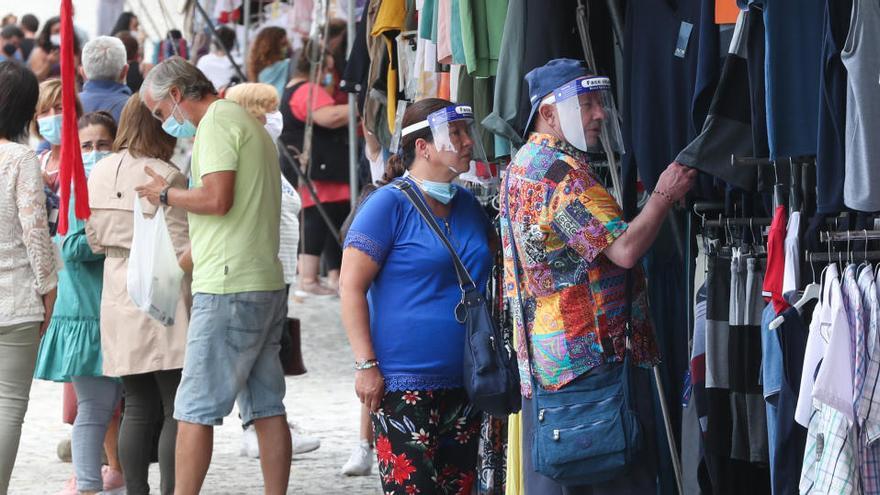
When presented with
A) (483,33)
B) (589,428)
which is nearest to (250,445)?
(483,33)

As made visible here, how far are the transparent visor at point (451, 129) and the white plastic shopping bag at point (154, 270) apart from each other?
1.68 metres

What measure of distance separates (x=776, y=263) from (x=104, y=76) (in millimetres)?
4646

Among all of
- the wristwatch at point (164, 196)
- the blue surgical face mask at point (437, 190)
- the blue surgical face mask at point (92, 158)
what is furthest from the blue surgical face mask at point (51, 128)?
the blue surgical face mask at point (437, 190)

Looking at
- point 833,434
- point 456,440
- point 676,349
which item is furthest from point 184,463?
point 833,434

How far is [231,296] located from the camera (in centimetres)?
596

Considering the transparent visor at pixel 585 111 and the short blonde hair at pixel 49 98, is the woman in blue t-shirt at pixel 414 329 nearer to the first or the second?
the transparent visor at pixel 585 111

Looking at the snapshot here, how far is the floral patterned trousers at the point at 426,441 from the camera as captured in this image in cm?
476

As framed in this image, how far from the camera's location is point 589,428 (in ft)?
14.5

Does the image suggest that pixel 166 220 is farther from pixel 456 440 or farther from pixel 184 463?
pixel 456 440

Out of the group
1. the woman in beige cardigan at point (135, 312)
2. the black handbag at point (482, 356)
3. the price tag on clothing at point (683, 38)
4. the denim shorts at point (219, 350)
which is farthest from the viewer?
the woman in beige cardigan at point (135, 312)

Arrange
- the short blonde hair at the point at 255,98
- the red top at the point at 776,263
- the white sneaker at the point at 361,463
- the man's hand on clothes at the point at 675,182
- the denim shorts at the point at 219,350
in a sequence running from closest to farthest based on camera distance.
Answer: the red top at the point at 776,263
the man's hand on clothes at the point at 675,182
the denim shorts at the point at 219,350
the short blonde hair at the point at 255,98
the white sneaker at the point at 361,463

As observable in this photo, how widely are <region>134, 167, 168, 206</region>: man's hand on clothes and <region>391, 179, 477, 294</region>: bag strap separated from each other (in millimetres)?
1522

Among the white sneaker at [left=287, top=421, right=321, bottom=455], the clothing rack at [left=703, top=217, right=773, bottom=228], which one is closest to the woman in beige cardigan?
the white sneaker at [left=287, top=421, right=321, bottom=455]

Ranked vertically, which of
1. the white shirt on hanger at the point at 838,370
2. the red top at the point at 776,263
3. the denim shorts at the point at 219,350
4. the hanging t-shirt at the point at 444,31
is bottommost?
the denim shorts at the point at 219,350
